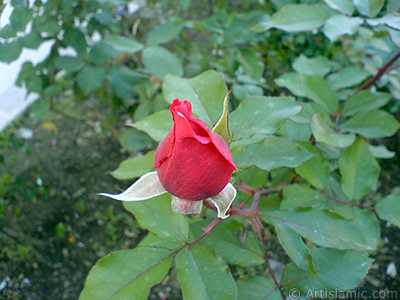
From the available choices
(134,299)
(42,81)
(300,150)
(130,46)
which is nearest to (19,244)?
(42,81)

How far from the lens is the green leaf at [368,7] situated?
0.81 meters

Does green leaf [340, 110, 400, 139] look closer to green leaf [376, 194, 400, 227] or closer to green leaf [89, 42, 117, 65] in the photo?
green leaf [376, 194, 400, 227]

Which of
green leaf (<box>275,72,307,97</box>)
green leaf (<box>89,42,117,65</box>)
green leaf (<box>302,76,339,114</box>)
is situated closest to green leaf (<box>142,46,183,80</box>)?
green leaf (<box>89,42,117,65</box>)

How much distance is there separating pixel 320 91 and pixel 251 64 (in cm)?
39

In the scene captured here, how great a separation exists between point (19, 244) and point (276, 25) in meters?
1.40

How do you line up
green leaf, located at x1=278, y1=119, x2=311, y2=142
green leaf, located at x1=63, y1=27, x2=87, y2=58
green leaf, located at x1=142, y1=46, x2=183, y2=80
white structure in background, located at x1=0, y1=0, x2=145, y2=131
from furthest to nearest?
white structure in background, located at x1=0, y1=0, x2=145, y2=131 < green leaf, located at x1=63, y1=27, x2=87, y2=58 < green leaf, located at x1=142, y1=46, x2=183, y2=80 < green leaf, located at x1=278, y1=119, x2=311, y2=142

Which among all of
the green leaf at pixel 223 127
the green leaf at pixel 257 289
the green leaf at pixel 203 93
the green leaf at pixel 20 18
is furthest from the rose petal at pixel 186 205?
the green leaf at pixel 20 18

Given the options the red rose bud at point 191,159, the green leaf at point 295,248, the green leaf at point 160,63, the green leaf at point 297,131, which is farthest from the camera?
the green leaf at point 160,63

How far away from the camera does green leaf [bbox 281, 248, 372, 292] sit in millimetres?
763

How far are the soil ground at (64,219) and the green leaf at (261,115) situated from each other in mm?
935

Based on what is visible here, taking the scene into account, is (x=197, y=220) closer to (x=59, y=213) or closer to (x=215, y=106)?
(x=215, y=106)

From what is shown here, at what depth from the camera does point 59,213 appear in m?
1.68

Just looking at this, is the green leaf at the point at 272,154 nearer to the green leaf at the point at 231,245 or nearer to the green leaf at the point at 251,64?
the green leaf at the point at 231,245

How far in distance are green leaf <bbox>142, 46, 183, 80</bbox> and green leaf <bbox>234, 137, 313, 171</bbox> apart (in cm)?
61
